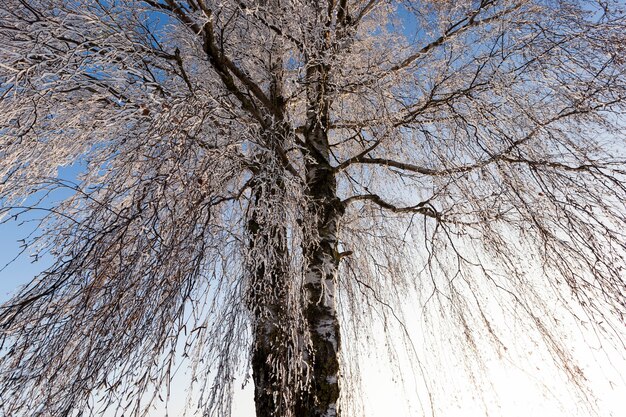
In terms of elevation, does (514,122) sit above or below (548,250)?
above

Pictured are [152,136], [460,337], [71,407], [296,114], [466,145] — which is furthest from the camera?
[296,114]

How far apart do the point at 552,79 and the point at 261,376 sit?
112 inches

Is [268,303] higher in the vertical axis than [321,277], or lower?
lower

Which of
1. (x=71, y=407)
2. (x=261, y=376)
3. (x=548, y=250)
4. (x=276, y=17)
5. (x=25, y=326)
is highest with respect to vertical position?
(x=276, y=17)

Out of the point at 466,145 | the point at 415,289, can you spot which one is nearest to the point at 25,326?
the point at 466,145

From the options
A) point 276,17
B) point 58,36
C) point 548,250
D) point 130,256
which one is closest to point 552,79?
point 548,250

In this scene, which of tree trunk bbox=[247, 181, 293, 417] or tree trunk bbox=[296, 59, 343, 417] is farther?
tree trunk bbox=[296, 59, 343, 417]

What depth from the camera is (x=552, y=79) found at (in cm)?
325

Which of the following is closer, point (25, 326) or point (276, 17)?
point (25, 326)

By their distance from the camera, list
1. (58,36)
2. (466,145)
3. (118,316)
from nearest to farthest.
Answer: (118,316) → (58,36) → (466,145)

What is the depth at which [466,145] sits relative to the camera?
3.46 meters

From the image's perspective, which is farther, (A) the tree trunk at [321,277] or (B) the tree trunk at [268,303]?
(A) the tree trunk at [321,277]

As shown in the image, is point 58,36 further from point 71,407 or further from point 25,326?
point 71,407

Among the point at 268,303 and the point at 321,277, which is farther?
the point at 321,277
